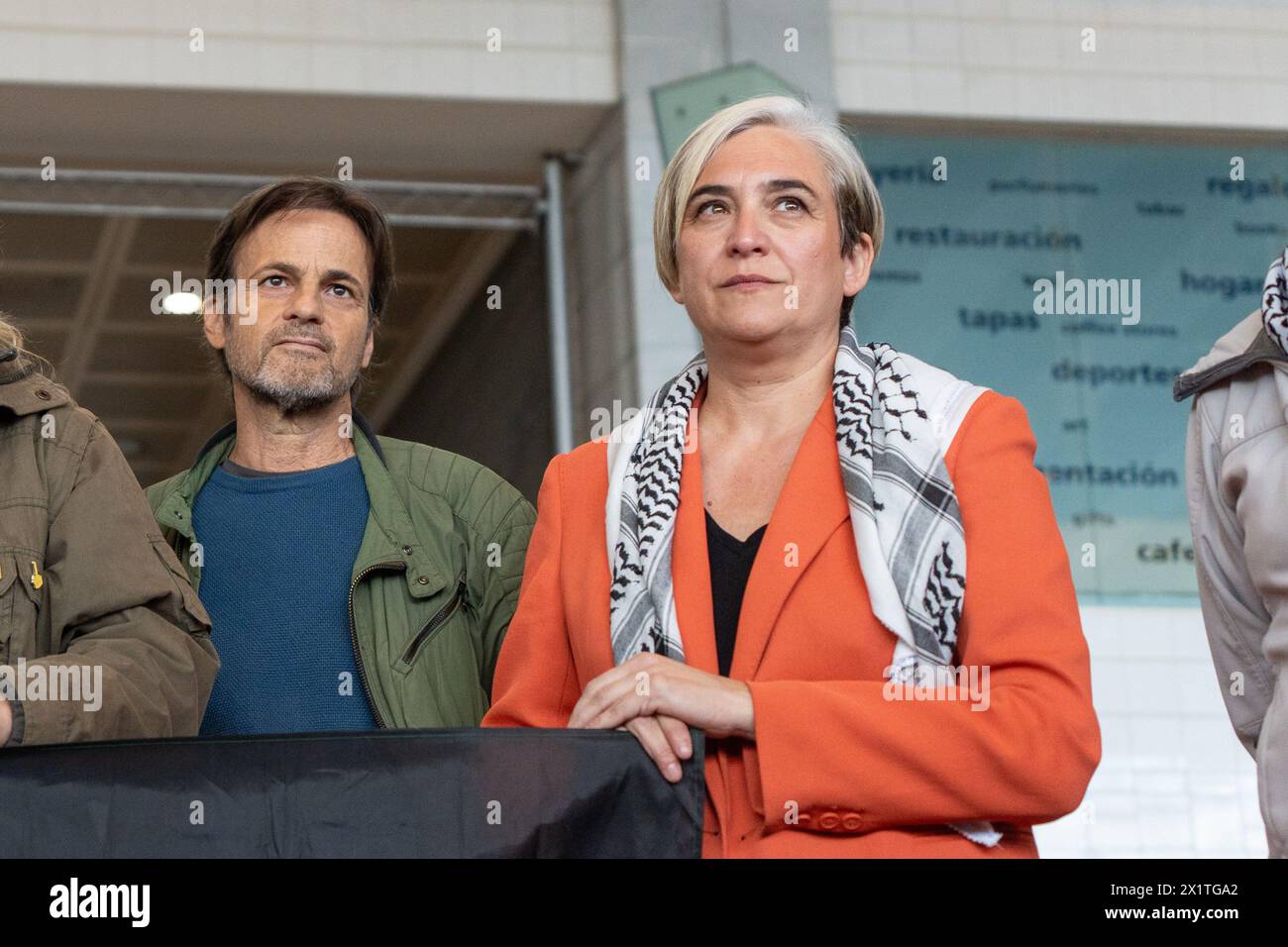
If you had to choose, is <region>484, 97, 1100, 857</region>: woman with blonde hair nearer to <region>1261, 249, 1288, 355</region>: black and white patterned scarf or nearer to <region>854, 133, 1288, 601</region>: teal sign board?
<region>1261, 249, 1288, 355</region>: black and white patterned scarf

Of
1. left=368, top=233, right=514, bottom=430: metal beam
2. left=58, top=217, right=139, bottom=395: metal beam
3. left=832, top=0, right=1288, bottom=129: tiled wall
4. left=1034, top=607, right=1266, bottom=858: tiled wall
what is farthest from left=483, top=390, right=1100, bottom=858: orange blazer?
left=58, top=217, right=139, bottom=395: metal beam

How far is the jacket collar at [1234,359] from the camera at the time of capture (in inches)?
104

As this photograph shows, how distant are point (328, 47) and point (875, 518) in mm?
5541

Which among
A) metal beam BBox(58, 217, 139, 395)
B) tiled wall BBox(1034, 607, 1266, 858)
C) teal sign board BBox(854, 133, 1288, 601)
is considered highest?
metal beam BBox(58, 217, 139, 395)

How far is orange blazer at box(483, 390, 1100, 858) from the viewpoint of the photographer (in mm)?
2164

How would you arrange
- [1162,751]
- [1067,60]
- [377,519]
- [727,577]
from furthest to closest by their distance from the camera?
[1067,60]
[1162,751]
[377,519]
[727,577]

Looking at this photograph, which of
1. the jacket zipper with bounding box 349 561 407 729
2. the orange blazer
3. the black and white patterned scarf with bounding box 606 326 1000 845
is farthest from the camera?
the jacket zipper with bounding box 349 561 407 729

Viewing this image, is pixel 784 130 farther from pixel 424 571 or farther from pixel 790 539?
pixel 424 571

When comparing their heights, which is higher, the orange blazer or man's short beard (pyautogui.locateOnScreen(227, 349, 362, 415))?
man's short beard (pyautogui.locateOnScreen(227, 349, 362, 415))

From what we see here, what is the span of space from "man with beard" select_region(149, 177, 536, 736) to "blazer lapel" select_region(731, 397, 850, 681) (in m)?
0.75

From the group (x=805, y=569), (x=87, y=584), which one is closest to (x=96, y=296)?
(x=87, y=584)

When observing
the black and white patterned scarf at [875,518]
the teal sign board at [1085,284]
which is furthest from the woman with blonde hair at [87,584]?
the teal sign board at [1085,284]

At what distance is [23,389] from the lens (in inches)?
106

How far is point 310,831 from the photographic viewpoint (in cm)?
203
